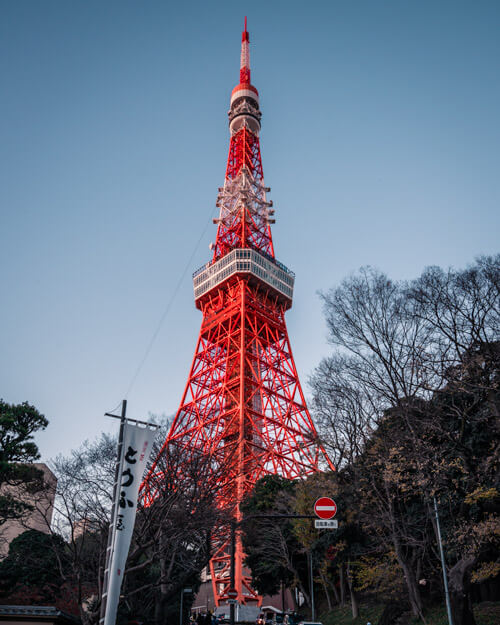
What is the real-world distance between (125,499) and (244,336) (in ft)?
95.3

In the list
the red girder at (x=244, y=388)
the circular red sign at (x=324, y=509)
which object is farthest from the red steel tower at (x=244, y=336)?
the circular red sign at (x=324, y=509)

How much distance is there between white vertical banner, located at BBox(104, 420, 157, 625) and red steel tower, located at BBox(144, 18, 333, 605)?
15430mm

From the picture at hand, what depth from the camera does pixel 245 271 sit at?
134 feet

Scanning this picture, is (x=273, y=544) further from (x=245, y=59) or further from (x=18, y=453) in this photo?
(x=245, y=59)

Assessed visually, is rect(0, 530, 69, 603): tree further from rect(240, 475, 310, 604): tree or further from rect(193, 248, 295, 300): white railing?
rect(193, 248, 295, 300): white railing

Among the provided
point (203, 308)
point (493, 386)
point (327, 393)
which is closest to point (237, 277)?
point (203, 308)

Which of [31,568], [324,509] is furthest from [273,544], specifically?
[324,509]

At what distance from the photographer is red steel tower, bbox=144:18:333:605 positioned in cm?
3084

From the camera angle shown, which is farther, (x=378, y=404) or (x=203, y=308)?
(x=203, y=308)

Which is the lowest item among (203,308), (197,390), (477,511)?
(477,511)

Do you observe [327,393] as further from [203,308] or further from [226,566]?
[203,308]

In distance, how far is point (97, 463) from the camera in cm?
1781

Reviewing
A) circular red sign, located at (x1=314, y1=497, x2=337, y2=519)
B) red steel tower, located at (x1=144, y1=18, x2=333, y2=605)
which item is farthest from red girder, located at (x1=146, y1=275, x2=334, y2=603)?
circular red sign, located at (x1=314, y1=497, x2=337, y2=519)

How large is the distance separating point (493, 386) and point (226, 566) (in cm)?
2292
